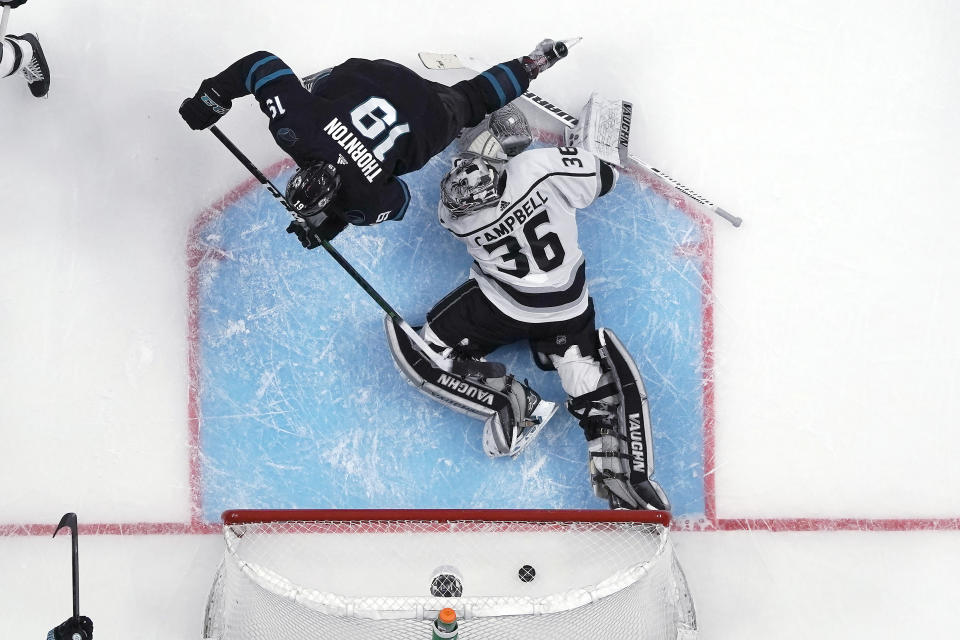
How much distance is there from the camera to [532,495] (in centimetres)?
398

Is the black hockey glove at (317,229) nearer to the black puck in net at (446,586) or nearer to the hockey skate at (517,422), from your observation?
the hockey skate at (517,422)

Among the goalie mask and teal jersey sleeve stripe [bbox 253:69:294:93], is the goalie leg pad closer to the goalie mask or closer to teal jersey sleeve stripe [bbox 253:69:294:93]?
the goalie mask

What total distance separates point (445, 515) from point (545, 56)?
1993 millimetres

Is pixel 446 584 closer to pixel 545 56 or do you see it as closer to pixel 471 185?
pixel 471 185

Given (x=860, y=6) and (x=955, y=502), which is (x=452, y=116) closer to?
(x=860, y=6)

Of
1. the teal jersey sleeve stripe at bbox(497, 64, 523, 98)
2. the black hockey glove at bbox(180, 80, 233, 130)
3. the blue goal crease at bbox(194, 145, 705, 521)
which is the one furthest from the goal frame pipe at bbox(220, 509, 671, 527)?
the teal jersey sleeve stripe at bbox(497, 64, 523, 98)

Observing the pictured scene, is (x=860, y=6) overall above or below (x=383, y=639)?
above

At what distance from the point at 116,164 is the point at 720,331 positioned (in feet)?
9.70

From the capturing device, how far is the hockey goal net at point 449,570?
10.5ft

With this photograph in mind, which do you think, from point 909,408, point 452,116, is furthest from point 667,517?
point 452,116

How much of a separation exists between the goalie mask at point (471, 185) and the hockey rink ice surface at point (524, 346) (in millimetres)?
418

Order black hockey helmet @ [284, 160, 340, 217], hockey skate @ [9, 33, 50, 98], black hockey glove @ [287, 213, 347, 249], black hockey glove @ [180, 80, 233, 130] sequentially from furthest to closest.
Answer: hockey skate @ [9, 33, 50, 98]
black hockey glove @ [180, 80, 233, 130]
black hockey glove @ [287, 213, 347, 249]
black hockey helmet @ [284, 160, 340, 217]

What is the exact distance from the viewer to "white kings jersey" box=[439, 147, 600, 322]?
3621mm

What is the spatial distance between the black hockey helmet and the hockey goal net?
118cm
